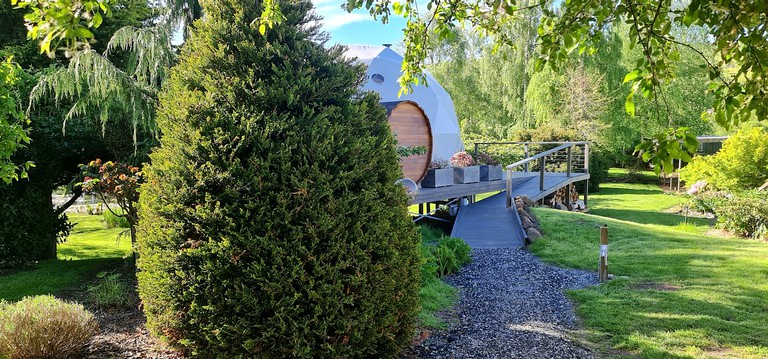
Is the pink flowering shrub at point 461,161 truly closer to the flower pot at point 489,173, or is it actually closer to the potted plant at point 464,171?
the potted plant at point 464,171

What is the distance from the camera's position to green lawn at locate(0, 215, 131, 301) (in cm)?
638

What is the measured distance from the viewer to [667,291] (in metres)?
5.82

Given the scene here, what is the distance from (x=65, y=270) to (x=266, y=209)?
6.50 metres

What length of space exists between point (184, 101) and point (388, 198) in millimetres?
1486

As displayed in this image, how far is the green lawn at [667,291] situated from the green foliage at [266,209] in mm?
2404

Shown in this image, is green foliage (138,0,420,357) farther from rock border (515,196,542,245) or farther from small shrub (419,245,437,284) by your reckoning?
rock border (515,196,542,245)

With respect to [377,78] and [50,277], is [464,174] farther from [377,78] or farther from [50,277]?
[50,277]

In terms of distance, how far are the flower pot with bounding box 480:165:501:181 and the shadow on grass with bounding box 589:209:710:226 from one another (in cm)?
611

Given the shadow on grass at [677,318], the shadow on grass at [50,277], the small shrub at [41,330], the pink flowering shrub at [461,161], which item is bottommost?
the shadow on grass at [50,277]

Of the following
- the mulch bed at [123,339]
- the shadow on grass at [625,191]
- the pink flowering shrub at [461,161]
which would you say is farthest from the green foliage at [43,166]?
the shadow on grass at [625,191]

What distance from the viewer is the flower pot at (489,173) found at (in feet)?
42.2

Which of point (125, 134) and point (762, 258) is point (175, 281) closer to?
point (125, 134)

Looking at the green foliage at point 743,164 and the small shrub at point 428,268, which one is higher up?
the green foliage at point 743,164

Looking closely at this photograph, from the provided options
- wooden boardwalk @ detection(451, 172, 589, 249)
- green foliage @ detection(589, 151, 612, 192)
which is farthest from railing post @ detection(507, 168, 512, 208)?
green foliage @ detection(589, 151, 612, 192)
